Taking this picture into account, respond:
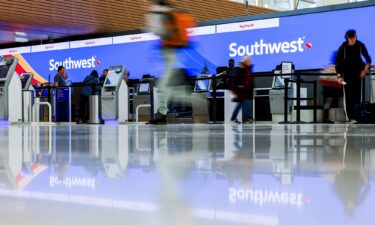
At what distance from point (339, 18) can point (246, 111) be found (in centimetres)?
302

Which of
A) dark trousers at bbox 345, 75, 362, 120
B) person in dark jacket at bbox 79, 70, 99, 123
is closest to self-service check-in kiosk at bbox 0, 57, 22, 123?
person in dark jacket at bbox 79, 70, 99, 123

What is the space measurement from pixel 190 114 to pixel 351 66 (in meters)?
6.65

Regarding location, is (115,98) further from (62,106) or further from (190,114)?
(62,106)

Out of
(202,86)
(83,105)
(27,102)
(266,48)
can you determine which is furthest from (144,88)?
(266,48)

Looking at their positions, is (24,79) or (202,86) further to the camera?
(202,86)

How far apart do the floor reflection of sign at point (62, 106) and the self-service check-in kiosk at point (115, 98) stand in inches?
97.1

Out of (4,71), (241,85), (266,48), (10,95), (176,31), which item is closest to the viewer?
(176,31)

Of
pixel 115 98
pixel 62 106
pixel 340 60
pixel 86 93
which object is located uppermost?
pixel 340 60

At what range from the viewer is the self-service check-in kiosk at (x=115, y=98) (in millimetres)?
12562

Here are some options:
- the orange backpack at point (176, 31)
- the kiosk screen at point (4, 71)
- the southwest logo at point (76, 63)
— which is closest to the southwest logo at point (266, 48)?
the southwest logo at point (76, 63)

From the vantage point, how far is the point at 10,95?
38.0ft

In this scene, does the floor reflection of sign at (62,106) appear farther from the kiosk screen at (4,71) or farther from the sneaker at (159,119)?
the sneaker at (159,119)

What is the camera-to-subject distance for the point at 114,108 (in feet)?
41.3

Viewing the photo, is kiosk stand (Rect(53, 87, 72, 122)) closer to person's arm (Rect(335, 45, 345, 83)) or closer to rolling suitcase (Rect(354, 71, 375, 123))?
rolling suitcase (Rect(354, 71, 375, 123))
